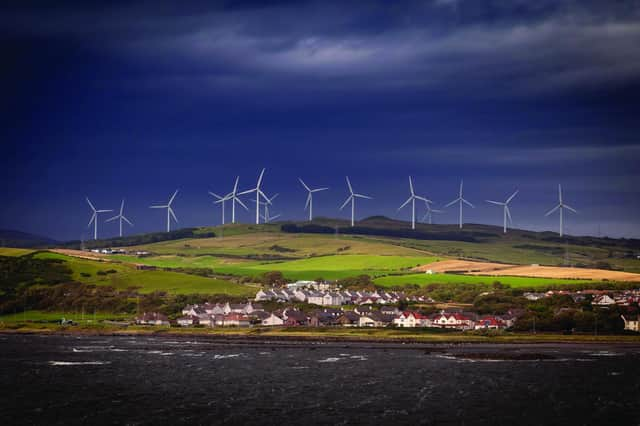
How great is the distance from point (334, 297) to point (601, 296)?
4839cm

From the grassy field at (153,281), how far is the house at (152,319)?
2594 cm

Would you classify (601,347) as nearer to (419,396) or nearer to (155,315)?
(419,396)

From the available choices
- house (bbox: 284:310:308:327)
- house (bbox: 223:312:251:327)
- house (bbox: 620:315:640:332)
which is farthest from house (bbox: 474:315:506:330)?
house (bbox: 223:312:251:327)

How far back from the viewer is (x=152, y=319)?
13800cm

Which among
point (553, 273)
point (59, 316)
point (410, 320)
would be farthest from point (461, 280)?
point (59, 316)

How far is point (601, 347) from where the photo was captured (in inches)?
4269

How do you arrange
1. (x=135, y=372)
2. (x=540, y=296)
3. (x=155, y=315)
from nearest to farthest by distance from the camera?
(x=135, y=372), (x=155, y=315), (x=540, y=296)

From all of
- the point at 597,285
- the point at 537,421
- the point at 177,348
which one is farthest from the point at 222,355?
the point at 597,285

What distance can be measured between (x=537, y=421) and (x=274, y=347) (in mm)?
54110

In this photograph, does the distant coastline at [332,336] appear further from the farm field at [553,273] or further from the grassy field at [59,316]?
the farm field at [553,273]

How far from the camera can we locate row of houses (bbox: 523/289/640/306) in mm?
137375

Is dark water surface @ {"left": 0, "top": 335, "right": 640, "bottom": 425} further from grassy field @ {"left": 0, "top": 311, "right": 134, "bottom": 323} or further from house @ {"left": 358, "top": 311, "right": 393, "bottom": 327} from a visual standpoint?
grassy field @ {"left": 0, "top": 311, "right": 134, "bottom": 323}

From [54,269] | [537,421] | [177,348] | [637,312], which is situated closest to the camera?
[537,421]

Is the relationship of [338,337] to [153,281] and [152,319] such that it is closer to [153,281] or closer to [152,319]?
[152,319]
